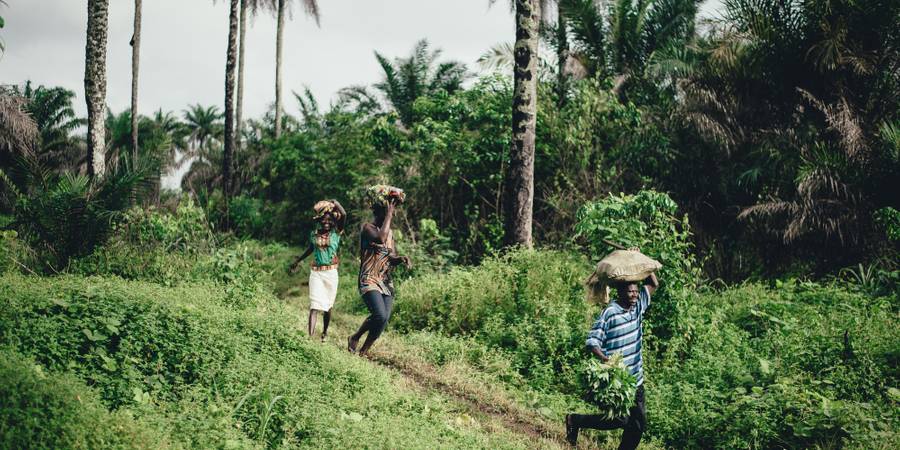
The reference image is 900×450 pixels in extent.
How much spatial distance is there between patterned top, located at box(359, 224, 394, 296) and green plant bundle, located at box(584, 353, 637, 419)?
3.06 m

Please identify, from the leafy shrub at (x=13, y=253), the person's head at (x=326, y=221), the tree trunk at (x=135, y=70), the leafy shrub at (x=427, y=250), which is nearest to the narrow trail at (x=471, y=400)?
the person's head at (x=326, y=221)

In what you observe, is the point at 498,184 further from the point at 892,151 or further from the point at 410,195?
the point at 892,151

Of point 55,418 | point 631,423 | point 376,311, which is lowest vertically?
point 631,423

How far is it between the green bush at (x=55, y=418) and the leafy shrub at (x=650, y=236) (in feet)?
17.1

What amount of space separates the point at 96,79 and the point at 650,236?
30.1 ft

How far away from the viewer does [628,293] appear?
18.2 feet

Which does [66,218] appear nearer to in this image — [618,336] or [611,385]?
[618,336]

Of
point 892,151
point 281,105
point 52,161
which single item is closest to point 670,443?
point 892,151

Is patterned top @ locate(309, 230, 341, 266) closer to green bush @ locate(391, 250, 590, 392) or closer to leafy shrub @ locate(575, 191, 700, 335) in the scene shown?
green bush @ locate(391, 250, 590, 392)

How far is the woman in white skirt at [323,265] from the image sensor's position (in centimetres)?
832

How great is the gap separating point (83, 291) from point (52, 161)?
29775 millimetres

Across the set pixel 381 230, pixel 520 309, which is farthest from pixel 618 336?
pixel 520 309

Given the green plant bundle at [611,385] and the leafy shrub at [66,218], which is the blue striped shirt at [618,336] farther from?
the leafy shrub at [66,218]

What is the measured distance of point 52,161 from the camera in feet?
104
